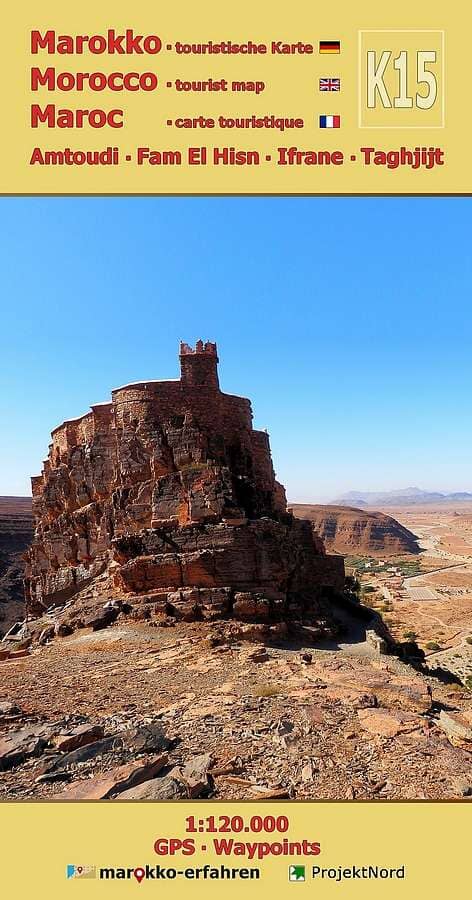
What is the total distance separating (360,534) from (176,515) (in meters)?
92.4

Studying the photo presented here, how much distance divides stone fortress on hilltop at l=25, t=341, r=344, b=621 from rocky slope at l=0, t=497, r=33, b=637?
16993mm

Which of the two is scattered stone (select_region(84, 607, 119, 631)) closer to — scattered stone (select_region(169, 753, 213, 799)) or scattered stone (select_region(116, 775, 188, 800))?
scattered stone (select_region(169, 753, 213, 799))

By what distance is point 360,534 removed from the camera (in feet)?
349

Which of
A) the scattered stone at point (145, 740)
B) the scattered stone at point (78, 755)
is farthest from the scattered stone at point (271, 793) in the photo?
the scattered stone at point (78, 755)

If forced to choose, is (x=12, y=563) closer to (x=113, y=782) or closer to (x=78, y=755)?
(x=78, y=755)

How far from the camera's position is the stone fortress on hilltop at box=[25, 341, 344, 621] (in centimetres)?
1803

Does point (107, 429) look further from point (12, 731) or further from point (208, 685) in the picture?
point (12, 731)

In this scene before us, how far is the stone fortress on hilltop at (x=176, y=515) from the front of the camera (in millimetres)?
18031

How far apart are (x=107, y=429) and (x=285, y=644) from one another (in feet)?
44.9

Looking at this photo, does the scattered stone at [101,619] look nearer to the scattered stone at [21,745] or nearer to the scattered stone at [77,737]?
the scattered stone at [21,745]

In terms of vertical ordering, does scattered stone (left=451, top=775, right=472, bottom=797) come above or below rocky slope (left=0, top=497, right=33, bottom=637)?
above

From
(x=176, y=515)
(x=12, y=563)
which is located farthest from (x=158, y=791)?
(x=12, y=563)

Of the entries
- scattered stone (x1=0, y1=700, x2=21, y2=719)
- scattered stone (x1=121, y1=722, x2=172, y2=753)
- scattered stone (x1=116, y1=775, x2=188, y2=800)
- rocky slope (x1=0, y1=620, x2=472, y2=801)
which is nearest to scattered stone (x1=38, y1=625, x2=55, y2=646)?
rocky slope (x1=0, y1=620, x2=472, y2=801)
